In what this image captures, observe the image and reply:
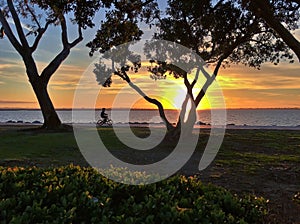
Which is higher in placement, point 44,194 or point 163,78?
point 44,194

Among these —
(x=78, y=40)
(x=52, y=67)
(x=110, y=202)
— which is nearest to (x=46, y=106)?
(x=52, y=67)

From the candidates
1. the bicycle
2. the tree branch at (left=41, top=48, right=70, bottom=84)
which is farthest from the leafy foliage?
the bicycle

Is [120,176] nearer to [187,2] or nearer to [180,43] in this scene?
[187,2]

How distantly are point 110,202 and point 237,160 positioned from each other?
369 inches

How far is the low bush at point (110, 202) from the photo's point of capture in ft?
13.3

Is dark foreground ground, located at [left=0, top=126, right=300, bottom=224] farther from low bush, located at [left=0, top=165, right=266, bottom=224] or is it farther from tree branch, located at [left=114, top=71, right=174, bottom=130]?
tree branch, located at [left=114, top=71, right=174, bottom=130]

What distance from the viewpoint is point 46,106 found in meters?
24.5

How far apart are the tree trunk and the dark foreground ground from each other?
475 cm

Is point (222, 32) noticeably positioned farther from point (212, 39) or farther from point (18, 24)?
point (18, 24)

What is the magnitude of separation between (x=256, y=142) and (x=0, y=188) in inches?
630

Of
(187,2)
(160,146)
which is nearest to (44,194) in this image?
(187,2)

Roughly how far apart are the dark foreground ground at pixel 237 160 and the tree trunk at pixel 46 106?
4.75 meters

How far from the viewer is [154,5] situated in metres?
18.3

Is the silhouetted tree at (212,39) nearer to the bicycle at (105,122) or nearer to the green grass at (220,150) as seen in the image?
the green grass at (220,150)
